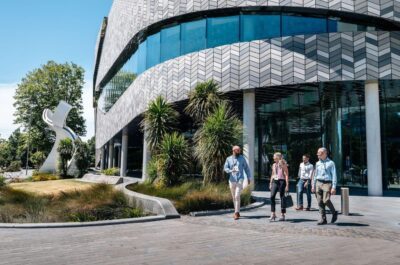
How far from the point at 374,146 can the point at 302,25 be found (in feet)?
23.6

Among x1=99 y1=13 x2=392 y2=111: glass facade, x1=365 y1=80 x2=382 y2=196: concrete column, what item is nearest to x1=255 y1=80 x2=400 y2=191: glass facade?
x1=365 y1=80 x2=382 y2=196: concrete column

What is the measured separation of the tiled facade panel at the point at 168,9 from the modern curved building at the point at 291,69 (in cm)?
6

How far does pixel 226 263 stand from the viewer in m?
4.70

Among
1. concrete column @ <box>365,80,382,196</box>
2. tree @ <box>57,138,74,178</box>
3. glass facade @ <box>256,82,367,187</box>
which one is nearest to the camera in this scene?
concrete column @ <box>365,80,382,196</box>

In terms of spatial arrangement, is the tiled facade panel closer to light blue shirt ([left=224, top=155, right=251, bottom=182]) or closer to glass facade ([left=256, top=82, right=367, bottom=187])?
glass facade ([left=256, top=82, right=367, bottom=187])

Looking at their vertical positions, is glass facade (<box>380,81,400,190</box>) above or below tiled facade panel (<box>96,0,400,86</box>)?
below

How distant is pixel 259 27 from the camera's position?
1877 centimetres

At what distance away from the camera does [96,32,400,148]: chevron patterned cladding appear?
1631 centimetres

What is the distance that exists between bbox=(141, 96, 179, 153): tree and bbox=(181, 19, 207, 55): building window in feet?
20.1

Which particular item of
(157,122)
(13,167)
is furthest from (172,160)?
(13,167)

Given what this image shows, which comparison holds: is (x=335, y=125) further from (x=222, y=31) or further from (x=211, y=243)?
(x=211, y=243)

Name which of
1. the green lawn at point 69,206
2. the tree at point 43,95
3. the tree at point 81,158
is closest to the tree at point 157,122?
the green lawn at point 69,206

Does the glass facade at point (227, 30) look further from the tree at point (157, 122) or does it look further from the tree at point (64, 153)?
the tree at point (64, 153)

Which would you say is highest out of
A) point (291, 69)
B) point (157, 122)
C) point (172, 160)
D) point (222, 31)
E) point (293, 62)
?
point (222, 31)
